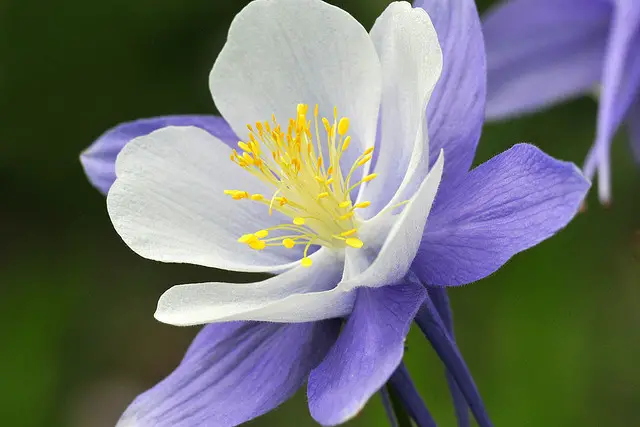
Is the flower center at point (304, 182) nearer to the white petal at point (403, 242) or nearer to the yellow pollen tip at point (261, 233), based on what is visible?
the yellow pollen tip at point (261, 233)

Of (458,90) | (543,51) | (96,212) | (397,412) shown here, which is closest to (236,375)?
(397,412)

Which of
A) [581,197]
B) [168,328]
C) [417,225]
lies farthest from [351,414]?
[168,328]

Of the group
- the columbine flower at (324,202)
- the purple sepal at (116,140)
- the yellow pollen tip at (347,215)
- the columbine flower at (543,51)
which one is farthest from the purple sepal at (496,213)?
the columbine flower at (543,51)

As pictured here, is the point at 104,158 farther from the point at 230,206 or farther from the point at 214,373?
the point at 214,373

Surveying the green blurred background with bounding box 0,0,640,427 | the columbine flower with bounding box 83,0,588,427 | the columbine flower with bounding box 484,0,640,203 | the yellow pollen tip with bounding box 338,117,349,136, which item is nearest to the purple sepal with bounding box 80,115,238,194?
the columbine flower with bounding box 83,0,588,427

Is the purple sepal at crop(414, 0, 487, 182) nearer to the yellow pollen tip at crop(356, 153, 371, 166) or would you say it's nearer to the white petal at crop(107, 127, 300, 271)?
the yellow pollen tip at crop(356, 153, 371, 166)

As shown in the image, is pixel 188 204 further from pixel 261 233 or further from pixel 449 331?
pixel 449 331
